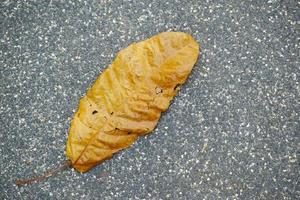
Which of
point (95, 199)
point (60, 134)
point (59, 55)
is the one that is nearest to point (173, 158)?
point (95, 199)

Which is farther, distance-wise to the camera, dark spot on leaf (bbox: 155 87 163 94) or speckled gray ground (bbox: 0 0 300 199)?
speckled gray ground (bbox: 0 0 300 199)

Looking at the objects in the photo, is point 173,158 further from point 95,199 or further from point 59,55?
point 59,55

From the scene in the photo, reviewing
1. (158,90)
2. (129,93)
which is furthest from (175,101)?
(129,93)

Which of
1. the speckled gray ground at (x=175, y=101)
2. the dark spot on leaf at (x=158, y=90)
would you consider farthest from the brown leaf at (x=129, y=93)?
the speckled gray ground at (x=175, y=101)

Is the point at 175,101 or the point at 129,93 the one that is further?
the point at 175,101

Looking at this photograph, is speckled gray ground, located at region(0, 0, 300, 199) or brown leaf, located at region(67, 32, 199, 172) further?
speckled gray ground, located at region(0, 0, 300, 199)

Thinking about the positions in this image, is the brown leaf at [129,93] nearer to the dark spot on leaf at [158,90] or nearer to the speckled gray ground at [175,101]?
the dark spot on leaf at [158,90]

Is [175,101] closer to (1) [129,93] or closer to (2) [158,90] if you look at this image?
(2) [158,90]

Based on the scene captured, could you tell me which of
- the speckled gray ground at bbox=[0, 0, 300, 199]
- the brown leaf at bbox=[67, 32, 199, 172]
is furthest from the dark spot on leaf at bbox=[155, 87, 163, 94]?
the speckled gray ground at bbox=[0, 0, 300, 199]

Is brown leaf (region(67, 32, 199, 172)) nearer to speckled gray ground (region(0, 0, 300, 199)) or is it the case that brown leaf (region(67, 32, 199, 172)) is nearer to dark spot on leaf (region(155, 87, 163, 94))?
dark spot on leaf (region(155, 87, 163, 94))
